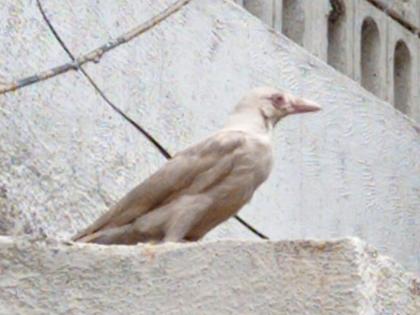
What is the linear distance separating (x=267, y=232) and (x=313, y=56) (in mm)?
794

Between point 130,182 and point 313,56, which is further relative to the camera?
point 313,56

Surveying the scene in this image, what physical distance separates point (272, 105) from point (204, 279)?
1.23 meters

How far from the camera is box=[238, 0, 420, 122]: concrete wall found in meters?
Answer: 8.93

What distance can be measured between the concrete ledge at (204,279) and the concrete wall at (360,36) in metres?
2.93

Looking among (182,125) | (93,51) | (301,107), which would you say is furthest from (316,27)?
(301,107)

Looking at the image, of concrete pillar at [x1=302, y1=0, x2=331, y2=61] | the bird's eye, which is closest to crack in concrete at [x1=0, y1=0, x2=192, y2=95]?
concrete pillar at [x1=302, y1=0, x2=331, y2=61]

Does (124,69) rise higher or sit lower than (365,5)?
lower

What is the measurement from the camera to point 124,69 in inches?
314

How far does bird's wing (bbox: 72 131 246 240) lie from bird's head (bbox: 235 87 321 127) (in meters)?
0.18

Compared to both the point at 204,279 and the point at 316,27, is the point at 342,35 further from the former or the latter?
the point at 204,279

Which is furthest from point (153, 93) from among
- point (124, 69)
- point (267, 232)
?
point (267, 232)

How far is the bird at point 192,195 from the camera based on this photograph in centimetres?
668

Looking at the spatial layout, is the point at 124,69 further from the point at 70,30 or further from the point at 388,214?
the point at 388,214

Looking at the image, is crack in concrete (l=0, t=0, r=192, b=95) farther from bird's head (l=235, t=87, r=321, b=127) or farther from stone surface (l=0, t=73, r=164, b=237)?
bird's head (l=235, t=87, r=321, b=127)
